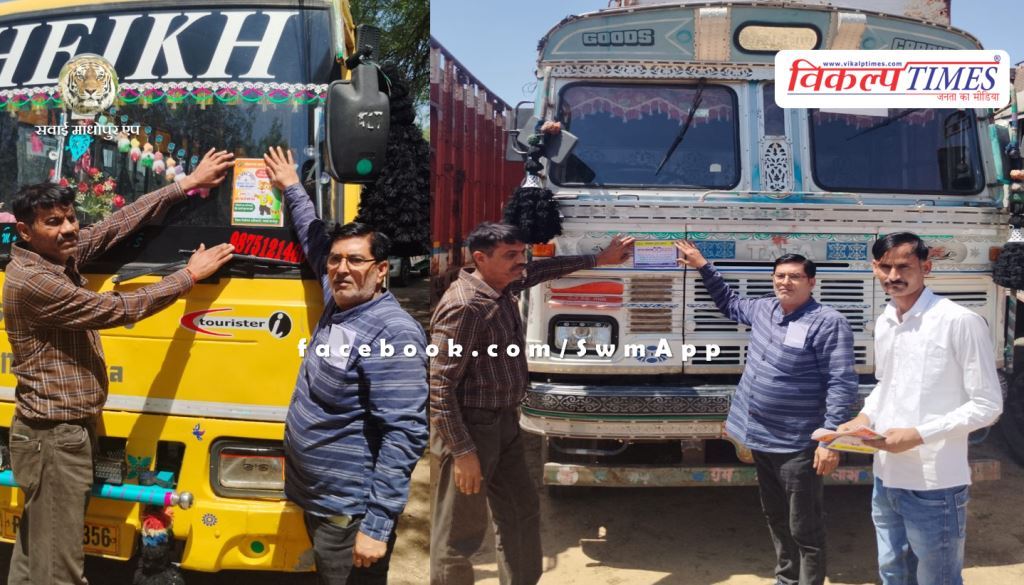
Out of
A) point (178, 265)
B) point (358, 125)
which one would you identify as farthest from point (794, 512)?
point (178, 265)

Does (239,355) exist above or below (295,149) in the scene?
below

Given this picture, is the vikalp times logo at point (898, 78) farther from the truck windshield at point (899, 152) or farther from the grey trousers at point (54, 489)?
the grey trousers at point (54, 489)

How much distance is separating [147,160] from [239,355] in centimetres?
77

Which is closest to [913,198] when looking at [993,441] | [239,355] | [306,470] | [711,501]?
[993,441]

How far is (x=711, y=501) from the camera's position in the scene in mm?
2887

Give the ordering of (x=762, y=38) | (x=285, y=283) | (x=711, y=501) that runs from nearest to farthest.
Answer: (x=762, y=38) < (x=711, y=501) < (x=285, y=283)

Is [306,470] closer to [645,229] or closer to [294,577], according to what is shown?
[645,229]

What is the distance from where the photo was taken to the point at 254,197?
315 centimetres

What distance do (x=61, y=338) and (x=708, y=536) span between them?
7.48ft

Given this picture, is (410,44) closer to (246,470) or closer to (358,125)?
(358,125)

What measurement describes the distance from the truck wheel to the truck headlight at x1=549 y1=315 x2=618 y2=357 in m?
1.18

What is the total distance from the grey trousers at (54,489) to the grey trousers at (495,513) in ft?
4.20

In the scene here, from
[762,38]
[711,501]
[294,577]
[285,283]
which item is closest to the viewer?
[762,38]

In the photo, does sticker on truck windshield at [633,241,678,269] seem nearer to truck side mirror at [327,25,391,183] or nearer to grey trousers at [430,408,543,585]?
grey trousers at [430,408,543,585]
